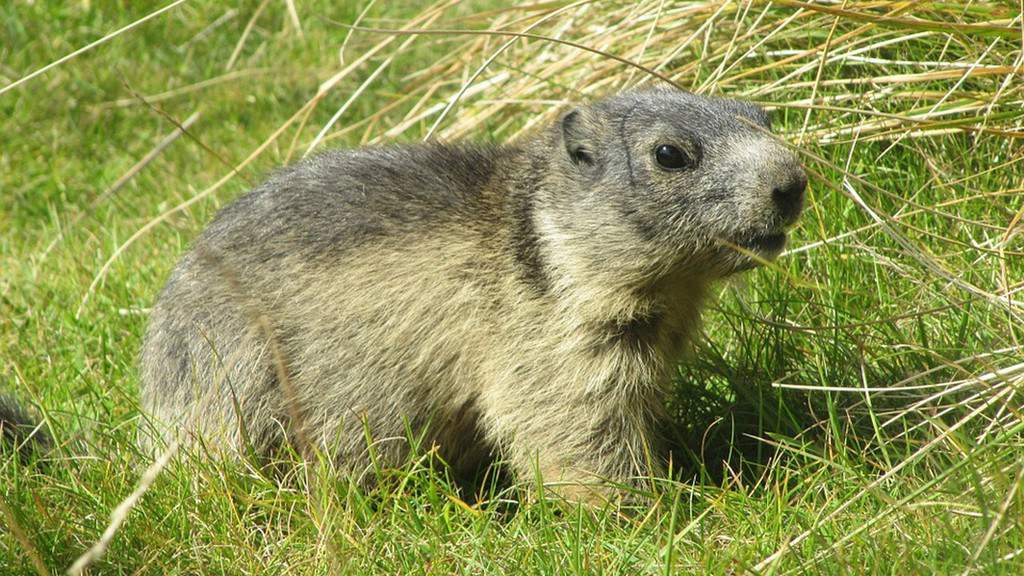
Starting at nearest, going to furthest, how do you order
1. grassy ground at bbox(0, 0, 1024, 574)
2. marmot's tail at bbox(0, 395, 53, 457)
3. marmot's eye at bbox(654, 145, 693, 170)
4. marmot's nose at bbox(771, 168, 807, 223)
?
grassy ground at bbox(0, 0, 1024, 574) < marmot's nose at bbox(771, 168, 807, 223) < marmot's eye at bbox(654, 145, 693, 170) < marmot's tail at bbox(0, 395, 53, 457)

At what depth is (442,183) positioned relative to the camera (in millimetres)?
4578

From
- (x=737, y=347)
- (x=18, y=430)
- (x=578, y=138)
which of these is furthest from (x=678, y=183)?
(x=18, y=430)

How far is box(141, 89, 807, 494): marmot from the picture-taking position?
4.21 metres

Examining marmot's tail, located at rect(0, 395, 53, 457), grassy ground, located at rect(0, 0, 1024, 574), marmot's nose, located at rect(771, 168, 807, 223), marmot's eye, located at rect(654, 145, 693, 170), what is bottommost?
grassy ground, located at rect(0, 0, 1024, 574)

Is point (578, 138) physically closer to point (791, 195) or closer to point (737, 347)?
point (791, 195)

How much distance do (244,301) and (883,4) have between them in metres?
2.80

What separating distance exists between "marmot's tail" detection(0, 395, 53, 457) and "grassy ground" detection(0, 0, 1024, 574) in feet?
0.28

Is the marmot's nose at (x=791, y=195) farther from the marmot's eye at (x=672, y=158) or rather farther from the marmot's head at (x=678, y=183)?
the marmot's eye at (x=672, y=158)

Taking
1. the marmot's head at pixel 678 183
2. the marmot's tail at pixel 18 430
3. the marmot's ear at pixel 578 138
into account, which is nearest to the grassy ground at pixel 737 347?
the marmot's tail at pixel 18 430

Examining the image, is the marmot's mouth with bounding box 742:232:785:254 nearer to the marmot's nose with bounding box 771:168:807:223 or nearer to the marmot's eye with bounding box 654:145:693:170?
the marmot's nose with bounding box 771:168:807:223

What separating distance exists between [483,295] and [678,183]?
→ 83 cm

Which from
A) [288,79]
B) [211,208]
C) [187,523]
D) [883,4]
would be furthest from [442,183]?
[288,79]

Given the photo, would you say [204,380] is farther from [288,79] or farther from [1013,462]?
[288,79]

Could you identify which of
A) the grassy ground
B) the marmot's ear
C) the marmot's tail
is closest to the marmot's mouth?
the grassy ground
